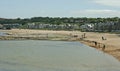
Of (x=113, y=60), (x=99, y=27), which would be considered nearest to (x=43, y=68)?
(x=113, y=60)

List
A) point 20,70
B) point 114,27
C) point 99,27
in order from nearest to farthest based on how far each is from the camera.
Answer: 1. point 20,70
2. point 114,27
3. point 99,27

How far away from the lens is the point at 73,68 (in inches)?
1153

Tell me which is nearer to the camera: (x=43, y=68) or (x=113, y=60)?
(x=43, y=68)

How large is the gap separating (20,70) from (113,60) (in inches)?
456

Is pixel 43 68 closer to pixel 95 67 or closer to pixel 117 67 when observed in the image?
pixel 95 67

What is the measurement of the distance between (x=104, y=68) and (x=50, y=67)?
15.8ft

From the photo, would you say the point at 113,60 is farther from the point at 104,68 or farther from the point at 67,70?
the point at 67,70

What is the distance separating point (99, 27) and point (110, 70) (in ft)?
378

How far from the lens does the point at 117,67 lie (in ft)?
96.4

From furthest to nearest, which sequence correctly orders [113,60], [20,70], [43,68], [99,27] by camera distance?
[99,27], [113,60], [43,68], [20,70]

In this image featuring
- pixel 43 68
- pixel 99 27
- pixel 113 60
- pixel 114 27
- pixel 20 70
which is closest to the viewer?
pixel 20 70

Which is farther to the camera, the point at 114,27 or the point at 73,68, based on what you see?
the point at 114,27

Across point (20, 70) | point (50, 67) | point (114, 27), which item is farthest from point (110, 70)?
point (114, 27)

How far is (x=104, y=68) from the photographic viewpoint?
28.8 m
